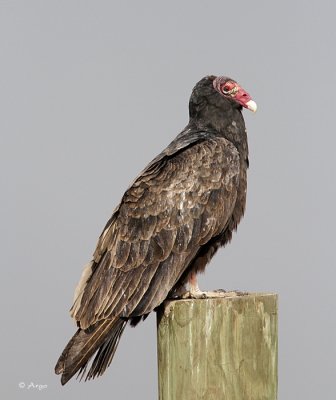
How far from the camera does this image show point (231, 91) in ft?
19.9

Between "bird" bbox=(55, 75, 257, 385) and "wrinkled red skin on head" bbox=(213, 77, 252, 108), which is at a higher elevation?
"wrinkled red skin on head" bbox=(213, 77, 252, 108)

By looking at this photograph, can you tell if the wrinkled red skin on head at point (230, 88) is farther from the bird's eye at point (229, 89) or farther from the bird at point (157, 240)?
the bird at point (157, 240)

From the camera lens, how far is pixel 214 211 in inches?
209

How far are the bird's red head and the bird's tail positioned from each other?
7.00ft

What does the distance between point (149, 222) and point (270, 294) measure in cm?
117

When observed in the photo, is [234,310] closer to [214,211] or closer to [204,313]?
[204,313]

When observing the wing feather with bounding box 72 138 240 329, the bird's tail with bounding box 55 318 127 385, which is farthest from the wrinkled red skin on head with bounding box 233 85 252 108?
the bird's tail with bounding box 55 318 127 385

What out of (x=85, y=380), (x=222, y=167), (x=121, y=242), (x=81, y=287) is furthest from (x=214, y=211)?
(x=85, y=380)

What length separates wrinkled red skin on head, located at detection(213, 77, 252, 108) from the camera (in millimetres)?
6070

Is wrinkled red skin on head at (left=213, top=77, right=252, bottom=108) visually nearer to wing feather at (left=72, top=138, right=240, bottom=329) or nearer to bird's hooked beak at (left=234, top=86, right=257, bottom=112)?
bird's hooked beak at (left=234, top=86, right=257, bottom=112)

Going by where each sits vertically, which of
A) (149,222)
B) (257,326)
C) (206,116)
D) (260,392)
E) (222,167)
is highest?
(206,116)

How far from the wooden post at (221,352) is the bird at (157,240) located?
587 millimetres

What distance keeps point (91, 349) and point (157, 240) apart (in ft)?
2.97

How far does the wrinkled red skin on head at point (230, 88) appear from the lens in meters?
6.07
